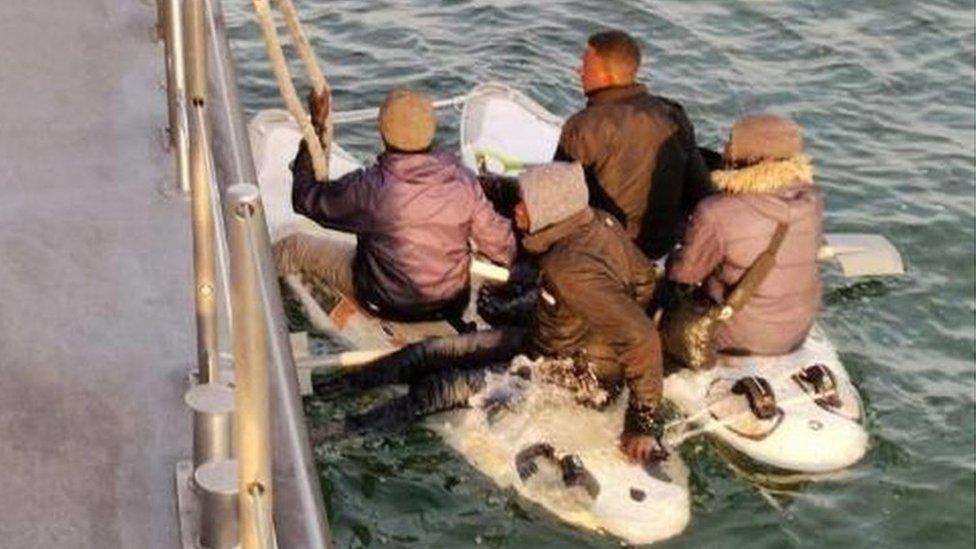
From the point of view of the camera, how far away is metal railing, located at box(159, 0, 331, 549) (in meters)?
2.62

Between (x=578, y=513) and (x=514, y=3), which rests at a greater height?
(x=514, y=3)

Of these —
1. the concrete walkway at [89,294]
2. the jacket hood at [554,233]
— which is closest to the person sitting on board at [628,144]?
the jacket hood at [554,233]

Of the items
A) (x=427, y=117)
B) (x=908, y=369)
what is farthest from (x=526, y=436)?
(x=908, y=369)

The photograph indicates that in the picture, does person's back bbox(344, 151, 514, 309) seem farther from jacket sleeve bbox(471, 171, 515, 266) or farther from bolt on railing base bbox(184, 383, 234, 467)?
bolt on railing base bbox(184, 383, 234, 467)

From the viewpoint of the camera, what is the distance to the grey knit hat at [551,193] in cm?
634

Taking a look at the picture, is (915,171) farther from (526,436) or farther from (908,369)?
(526,436)

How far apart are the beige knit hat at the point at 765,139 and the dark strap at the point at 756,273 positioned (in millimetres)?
367

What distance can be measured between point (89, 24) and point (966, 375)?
554 cm

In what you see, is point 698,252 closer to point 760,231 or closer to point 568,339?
point 760,231

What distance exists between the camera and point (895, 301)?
909 cm

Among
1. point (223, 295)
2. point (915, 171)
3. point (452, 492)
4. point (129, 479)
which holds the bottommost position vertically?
point (452, 492)

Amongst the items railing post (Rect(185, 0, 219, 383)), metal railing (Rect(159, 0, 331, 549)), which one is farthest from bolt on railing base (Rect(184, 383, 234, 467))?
railing post (Rect(185, 0, 219, 383))

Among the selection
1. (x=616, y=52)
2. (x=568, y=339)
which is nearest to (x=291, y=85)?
(x=616, y=52)

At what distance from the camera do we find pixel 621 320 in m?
6.53
